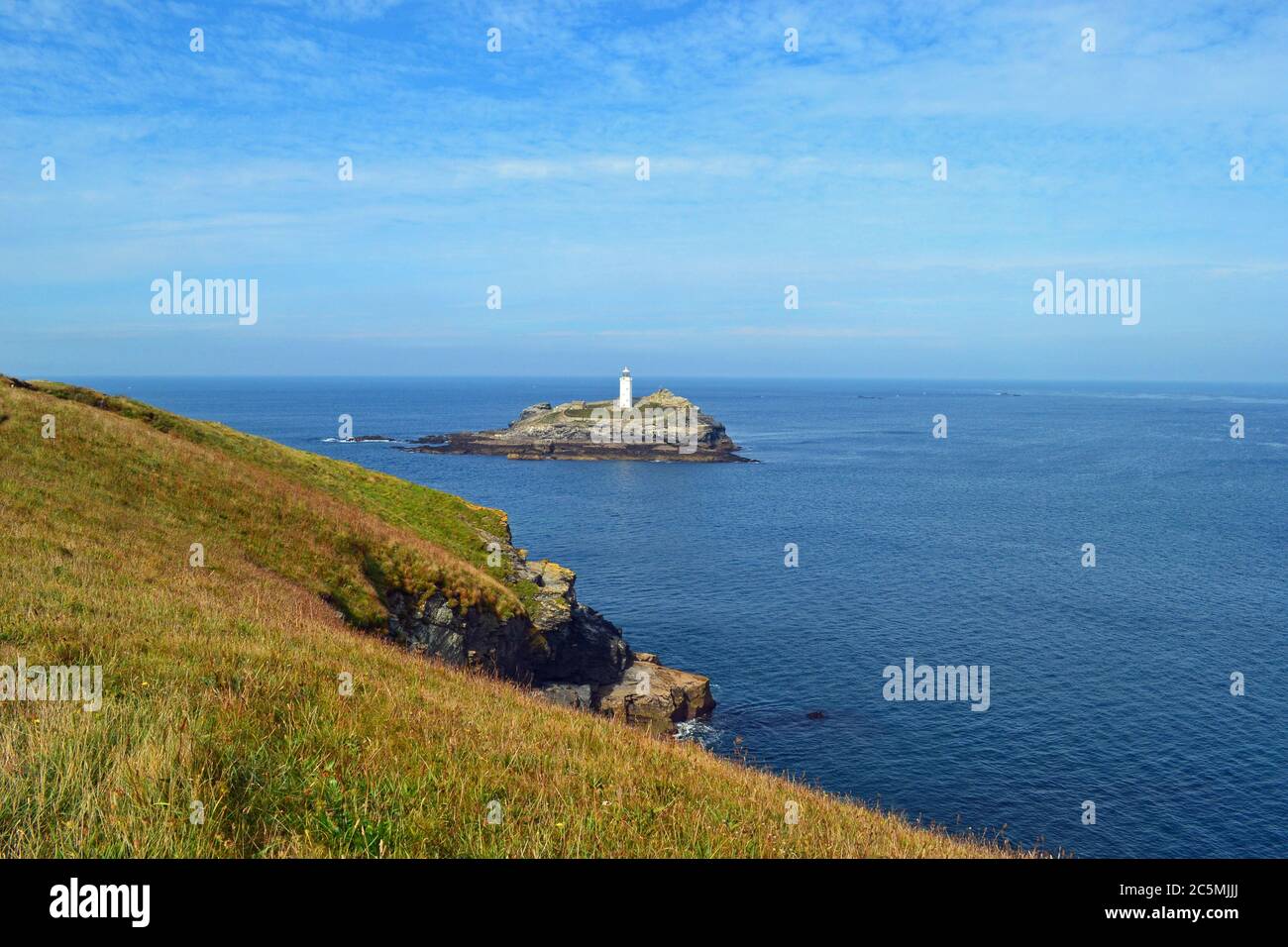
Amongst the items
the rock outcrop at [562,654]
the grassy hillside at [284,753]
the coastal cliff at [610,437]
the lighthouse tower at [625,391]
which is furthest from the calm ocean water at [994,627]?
the lighthouse tower at [625,391]

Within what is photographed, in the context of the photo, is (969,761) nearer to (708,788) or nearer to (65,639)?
(708,788)

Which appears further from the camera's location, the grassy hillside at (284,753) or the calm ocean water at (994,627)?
the calm ocean water at (994,627)

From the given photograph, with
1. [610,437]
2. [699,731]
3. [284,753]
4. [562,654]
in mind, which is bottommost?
[699,731]

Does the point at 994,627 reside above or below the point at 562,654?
below

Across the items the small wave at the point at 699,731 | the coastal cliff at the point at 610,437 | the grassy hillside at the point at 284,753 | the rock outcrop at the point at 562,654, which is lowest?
the small wave at the point at 699,731

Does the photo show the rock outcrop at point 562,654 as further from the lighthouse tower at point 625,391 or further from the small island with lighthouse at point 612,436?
the lighthouse tower at point 625,391

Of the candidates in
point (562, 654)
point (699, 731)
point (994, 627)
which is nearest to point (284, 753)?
point (562, 654)

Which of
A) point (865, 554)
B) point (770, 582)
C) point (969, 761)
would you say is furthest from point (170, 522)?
point (865, 554)

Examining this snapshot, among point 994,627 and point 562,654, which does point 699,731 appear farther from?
point 994,627
